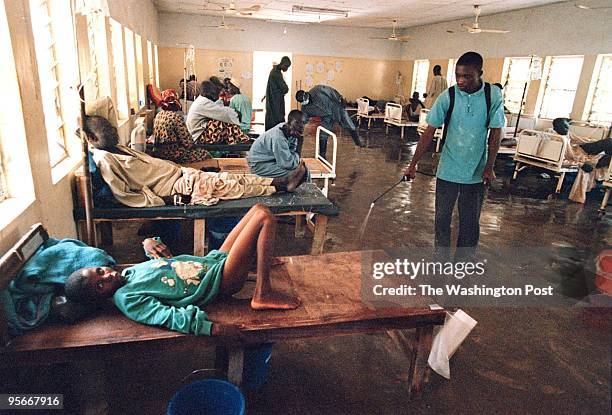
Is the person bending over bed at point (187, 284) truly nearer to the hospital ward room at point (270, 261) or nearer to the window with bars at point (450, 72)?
the hospital ward room at point (270, 261)

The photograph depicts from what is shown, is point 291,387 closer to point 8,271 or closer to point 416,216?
point 8,271

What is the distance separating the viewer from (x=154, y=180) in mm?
3621

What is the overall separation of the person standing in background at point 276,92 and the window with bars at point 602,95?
6220 mm

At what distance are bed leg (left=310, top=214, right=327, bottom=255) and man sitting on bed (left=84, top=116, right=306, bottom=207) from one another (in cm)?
41

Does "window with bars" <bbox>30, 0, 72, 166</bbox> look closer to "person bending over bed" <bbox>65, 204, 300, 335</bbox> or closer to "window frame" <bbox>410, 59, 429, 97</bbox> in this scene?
"person bending over bed" <bbox>65, 204, 300, 335</bbox>

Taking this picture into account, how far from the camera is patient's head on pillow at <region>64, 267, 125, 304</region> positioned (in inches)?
75.5

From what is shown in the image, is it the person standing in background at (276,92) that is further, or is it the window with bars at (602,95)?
the window with bars at (602,95)

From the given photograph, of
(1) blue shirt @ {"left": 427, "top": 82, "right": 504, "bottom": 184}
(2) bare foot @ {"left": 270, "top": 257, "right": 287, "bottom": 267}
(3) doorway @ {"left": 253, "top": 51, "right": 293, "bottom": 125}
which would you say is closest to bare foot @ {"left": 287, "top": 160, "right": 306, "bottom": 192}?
(1) blue shirt @ {"left": 427, "top": 82, "right": 504, "bottom": 184}

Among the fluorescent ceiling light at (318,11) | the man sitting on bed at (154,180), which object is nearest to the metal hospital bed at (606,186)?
the man sitting on bed at (154,180)

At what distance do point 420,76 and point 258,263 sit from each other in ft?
47.3

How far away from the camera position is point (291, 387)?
2.37m

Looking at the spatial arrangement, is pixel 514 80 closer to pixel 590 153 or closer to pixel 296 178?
pixel 590 153

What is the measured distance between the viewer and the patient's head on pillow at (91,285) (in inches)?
75.5

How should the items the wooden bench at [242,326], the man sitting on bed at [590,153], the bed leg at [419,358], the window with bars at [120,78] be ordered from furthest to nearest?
the man sitting on bed at [590,153] → the window with bars at [120,78] → the bed leg at [419,358] → the wooden bench at [242,326]
